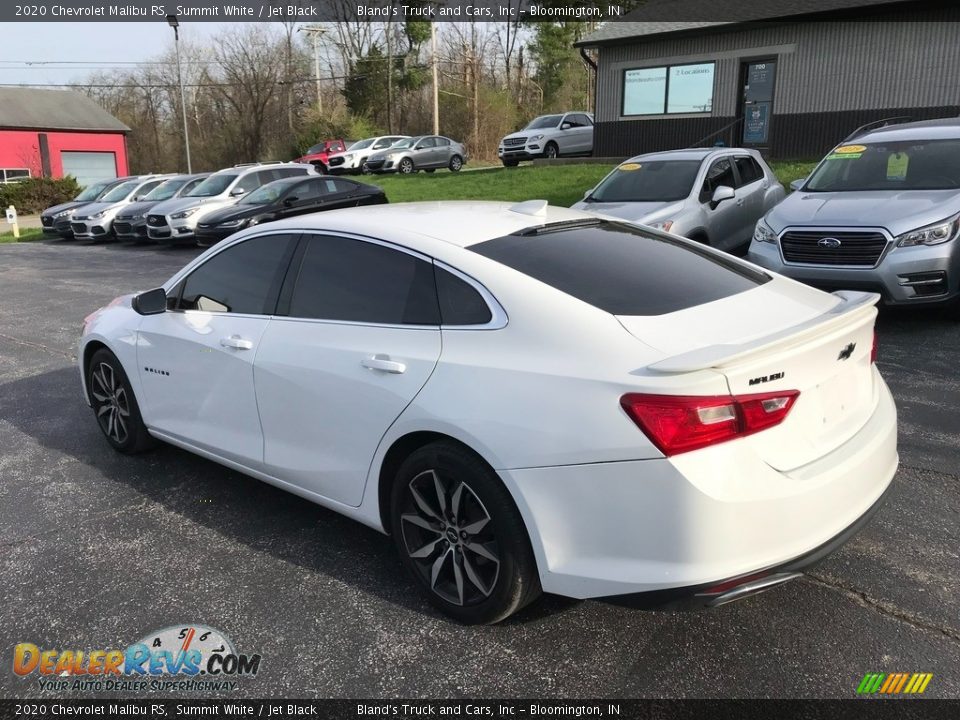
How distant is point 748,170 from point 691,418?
9326 mm

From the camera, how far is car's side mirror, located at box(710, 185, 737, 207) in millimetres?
9367

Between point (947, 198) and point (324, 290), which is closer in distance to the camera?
point (324, 290)

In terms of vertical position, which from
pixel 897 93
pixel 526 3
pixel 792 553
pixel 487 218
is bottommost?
pixel 792 553

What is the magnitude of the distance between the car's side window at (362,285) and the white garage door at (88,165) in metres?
45.0

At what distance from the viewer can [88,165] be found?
44375mm

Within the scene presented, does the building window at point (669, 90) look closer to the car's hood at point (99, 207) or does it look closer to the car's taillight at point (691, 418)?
the car's hood at point (99, 207)

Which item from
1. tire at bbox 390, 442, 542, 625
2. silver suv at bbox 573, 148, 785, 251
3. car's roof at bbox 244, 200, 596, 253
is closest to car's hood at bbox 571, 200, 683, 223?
silver suv at bbox 573, 148, 785, 251

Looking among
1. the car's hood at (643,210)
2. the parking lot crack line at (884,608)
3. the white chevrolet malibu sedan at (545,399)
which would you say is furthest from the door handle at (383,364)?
the car's hood at (643,210)

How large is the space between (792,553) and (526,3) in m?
55.0

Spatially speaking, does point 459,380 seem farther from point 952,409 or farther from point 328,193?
point 328,193

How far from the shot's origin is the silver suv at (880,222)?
6840 mm

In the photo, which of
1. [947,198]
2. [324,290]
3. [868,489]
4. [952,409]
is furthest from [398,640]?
[947,198]

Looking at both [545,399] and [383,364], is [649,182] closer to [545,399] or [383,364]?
[383,364]

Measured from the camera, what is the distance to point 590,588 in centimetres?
265
